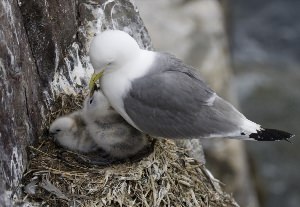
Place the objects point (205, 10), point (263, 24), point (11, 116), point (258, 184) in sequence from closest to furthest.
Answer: point (11, 116) → point (205, 10) → point (258, 184) → point (263, 24)

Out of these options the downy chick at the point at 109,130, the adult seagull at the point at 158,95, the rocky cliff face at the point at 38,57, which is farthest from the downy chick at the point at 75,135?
the adult seagull at the point at 158,95

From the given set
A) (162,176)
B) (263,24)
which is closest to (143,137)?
(162,176)

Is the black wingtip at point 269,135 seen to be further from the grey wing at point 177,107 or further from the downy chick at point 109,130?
the downy chick at point 109,130

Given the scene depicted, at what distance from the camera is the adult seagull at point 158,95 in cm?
468

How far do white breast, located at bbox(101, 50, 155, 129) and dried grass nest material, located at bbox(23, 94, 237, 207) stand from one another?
0.35 meters

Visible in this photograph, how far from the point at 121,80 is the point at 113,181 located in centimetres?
65

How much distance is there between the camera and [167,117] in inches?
187

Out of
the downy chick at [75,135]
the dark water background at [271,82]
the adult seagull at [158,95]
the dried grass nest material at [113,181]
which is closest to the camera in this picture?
the dried grass nest material at [113,181]

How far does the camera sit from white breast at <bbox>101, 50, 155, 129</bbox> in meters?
4.71

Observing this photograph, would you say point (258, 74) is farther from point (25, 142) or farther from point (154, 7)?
point (25, 142)

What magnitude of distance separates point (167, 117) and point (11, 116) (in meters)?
1.03

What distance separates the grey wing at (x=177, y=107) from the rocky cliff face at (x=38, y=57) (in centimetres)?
61

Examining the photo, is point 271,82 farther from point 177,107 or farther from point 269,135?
point 177,107

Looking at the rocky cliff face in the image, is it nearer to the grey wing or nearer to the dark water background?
the grey wing
